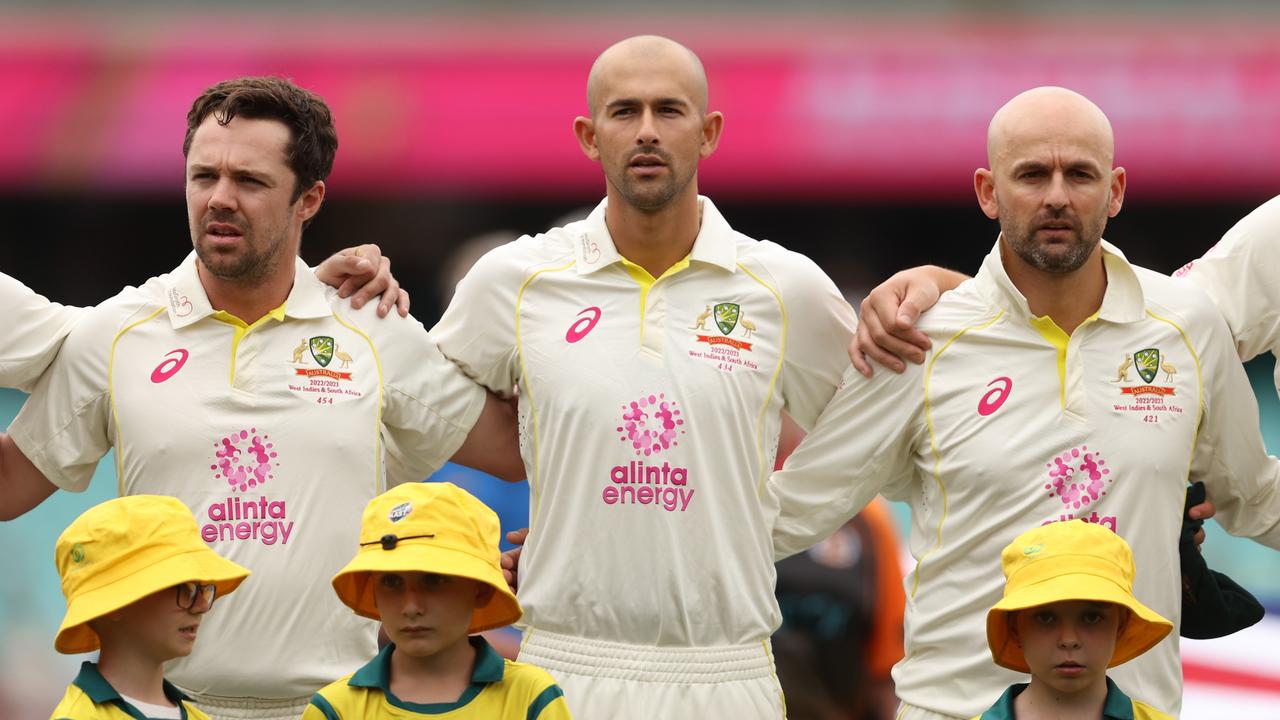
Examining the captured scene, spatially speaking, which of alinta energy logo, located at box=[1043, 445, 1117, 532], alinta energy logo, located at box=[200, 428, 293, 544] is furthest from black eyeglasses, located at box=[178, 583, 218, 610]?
alinta energy logo, located at box=[1043, 445, 1117, 532]

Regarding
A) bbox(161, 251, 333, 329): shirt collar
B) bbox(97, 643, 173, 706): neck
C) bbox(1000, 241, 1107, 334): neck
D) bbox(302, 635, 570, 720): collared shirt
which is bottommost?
bbox(97, 643, 173, 706): neck

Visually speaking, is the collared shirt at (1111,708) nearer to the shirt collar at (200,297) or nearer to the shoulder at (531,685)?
the shoulder at (531,685)

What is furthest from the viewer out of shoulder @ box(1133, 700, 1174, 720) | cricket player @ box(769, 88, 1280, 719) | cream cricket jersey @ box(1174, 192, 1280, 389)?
cream cricket jersey @ box(1174, 192, 1280, 389)

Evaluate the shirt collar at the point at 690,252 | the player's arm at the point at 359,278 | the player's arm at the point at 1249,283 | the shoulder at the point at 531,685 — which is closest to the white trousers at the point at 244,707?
the shoulder at the point at 531,685

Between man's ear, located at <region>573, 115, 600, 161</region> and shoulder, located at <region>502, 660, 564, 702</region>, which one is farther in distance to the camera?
man's ear, located at <region>573, 115, 600, 161</region>

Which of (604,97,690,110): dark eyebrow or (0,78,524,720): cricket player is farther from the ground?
(604,97,690,110): dark eyebrow

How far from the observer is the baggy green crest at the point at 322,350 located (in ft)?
16.4

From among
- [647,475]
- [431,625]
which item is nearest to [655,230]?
[647,475]

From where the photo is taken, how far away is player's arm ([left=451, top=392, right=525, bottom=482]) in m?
5.23

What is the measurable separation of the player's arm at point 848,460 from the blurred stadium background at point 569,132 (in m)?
6.28

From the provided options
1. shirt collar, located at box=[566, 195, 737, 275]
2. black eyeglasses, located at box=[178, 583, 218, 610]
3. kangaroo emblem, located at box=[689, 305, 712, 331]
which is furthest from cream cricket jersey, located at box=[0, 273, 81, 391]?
kangaroo emblem, located at box=[689, 305, 712, 331]

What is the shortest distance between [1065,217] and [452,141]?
282 inches

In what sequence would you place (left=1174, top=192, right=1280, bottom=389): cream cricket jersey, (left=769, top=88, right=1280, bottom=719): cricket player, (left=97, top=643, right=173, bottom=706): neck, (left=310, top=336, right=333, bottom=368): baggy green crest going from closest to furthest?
(left=97, top=643, right=173, bottom=706): neck < (left=769, top=88, right=1280, bottom=719): cricket player < (left=310, top=336, right=333, bottom=368): baggy green crest < (left=1174, top=192, right=1280, bottom=389): cream cricket jersey

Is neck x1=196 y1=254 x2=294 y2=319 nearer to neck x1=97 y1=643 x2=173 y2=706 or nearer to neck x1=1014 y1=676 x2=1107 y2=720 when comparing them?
neck x1=97 y1=643 x2=173 y2=706
